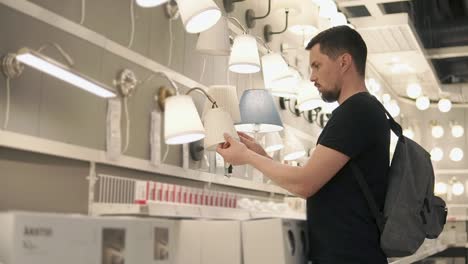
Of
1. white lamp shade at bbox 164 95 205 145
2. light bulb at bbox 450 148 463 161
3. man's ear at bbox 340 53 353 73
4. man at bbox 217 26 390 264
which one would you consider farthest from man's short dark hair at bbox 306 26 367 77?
light bulb at bbox 450 148 463 161

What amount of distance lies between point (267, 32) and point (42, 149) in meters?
2.41

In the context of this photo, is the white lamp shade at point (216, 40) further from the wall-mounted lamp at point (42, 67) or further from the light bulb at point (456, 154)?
the light bulb at point (456, 154)

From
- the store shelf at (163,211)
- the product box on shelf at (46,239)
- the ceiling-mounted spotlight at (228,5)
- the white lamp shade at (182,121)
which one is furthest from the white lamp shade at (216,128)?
the ceiling-mounted spotlight at (228,5)

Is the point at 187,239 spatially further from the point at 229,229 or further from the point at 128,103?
the point at 128,103

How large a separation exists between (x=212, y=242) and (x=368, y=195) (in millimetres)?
561

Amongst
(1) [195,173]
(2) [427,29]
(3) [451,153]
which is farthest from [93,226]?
(3) [451,153]

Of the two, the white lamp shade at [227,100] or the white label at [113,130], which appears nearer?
the white label at [113,130]

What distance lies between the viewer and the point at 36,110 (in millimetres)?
2086

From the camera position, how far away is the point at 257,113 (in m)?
3.21

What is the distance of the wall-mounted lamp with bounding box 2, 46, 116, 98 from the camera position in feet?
5.95

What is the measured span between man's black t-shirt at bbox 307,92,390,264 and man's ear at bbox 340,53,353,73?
0.59 feet

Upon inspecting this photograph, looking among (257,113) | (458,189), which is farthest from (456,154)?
(257,113)

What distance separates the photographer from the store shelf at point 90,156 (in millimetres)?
1982

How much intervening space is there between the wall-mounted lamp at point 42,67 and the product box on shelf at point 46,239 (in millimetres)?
541
